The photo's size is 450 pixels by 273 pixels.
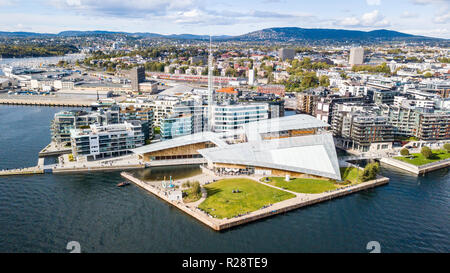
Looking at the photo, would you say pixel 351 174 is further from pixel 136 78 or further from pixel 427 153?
pixel 136 78

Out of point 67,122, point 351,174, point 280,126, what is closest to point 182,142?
point 280,126

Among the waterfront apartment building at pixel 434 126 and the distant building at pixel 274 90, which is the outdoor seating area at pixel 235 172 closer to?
the waterfront apartment building at pixel 434 126

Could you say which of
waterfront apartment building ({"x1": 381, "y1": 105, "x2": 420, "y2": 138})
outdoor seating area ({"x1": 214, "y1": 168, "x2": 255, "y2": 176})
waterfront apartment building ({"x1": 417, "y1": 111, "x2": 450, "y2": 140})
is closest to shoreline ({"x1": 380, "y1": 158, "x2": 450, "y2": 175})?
waterfront apartment building ({"x1": 417, "y1": 111, "x2": 450, "y2": 140})

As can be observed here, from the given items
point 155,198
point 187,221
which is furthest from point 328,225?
point 155,198

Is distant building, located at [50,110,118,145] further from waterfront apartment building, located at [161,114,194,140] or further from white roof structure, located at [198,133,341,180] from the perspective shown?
white roof structure, located at [198,133,341,180]

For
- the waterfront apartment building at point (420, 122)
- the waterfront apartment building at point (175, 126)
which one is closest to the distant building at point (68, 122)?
the waterfront apartment building at point (175, 126)

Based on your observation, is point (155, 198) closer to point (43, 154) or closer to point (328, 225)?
point (328, 225)
